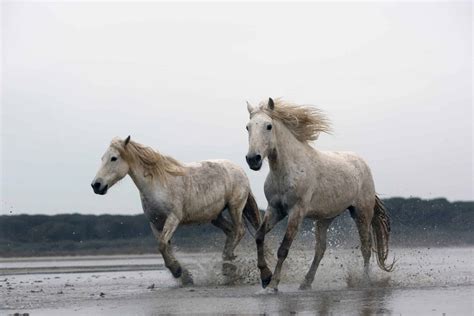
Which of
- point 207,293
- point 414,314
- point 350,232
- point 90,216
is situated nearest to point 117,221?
point 90,216

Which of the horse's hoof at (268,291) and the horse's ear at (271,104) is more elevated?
the horse's ear at (271,104)

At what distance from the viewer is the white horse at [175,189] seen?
53.2ft

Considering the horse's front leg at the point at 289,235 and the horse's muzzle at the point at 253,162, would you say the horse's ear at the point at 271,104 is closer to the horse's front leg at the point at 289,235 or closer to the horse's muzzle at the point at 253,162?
the horse's muzzle at the point at 253,162

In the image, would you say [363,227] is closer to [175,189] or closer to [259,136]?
[175,189]

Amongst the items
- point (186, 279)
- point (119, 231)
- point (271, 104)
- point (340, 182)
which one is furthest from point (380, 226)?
point (119, 231)

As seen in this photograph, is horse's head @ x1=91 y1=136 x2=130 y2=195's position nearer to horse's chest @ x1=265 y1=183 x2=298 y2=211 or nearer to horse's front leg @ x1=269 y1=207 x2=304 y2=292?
horse's chest @ x1=265 y1=183 x2=298 y2=211

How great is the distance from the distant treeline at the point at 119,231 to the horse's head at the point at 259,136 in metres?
15.1

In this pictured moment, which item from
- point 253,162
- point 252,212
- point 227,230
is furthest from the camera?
point 252,212

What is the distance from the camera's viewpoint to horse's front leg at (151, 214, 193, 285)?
52.8ft

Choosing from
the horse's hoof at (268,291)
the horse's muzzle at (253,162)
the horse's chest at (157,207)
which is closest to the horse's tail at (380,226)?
the horse's chest at (157,207)

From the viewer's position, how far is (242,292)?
563 inches

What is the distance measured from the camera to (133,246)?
1319 inches

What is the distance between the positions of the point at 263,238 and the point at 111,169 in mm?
3209

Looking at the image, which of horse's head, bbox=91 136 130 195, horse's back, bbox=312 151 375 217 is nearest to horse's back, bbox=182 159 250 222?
horse's head, bbox=91 136 130 195
